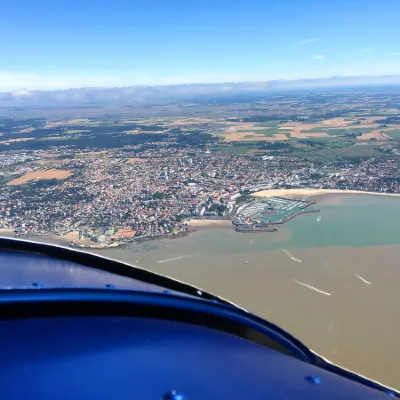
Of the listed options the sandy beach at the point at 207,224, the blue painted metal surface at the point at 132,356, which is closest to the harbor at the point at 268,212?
the sandy beach at the point at 207,224

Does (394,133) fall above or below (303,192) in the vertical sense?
above

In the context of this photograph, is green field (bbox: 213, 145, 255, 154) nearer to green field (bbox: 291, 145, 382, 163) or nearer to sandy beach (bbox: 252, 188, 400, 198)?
green field (bbox: 291, 145, 382, 163)

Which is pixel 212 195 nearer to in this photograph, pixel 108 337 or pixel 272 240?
pixel 272 240

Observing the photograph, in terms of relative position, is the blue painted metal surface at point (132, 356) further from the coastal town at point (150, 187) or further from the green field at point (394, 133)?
the green field at point (394, 133)

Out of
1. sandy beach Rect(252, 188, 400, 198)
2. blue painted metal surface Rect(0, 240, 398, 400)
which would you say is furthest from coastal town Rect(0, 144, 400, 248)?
blue painted metal surface Rect(0, 240, 398, 400)

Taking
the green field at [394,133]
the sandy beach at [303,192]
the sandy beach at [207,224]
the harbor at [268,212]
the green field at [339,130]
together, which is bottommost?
the sandy beach at [207,224]

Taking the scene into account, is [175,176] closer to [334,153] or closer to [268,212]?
[268,212]

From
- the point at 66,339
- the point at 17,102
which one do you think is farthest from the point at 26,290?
the point at 17,102

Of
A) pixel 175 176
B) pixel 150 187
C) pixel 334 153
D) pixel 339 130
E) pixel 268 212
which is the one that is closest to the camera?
pixel 268 212

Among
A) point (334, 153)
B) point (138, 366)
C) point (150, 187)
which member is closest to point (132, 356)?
point (138, 366)
